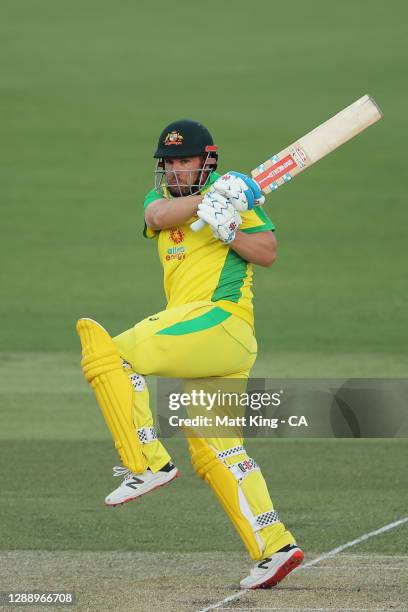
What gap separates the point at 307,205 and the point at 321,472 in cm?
1364

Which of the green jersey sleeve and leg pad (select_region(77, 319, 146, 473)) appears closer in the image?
leg pad (select_region(77, 319, 146, 473))

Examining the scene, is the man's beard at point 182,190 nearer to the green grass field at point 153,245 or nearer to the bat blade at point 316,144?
the bat blade at point 316,144

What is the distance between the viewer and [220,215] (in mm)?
5055

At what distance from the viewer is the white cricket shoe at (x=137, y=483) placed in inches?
203

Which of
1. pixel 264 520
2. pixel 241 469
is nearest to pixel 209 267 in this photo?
pixel 241 469

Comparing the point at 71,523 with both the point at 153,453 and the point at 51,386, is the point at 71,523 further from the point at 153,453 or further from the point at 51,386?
the point at 51,386

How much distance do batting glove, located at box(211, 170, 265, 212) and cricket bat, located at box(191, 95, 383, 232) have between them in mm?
276

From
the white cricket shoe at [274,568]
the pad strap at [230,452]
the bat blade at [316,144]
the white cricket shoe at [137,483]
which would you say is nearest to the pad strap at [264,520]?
the white cricket shoe at [274,568]

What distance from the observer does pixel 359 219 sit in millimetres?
21922

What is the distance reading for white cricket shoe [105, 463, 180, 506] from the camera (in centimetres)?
517

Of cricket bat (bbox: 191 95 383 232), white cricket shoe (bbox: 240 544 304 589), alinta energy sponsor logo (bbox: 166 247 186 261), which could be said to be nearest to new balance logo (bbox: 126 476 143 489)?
white cricket shoe (bbox: 240 544 304 589)

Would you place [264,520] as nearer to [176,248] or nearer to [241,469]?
[241,469]

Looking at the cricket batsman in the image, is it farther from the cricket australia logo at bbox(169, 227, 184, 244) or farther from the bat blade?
the bat blade

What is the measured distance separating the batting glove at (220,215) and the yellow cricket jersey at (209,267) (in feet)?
0.74
